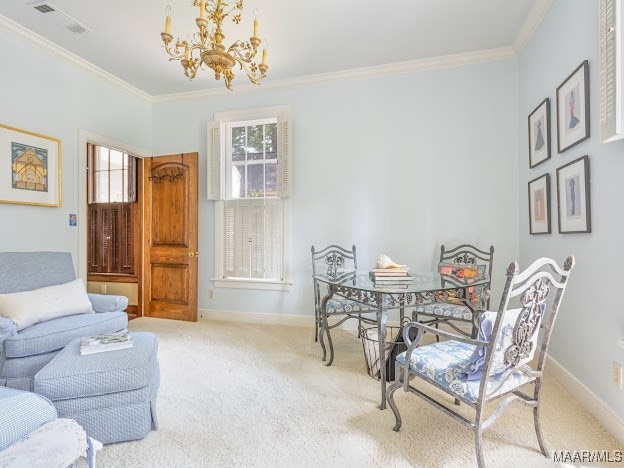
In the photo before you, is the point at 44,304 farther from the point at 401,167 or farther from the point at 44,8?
the point at 401,167

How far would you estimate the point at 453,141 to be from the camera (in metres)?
3.57

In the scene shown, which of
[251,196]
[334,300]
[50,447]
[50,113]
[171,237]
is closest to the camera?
[50,447]

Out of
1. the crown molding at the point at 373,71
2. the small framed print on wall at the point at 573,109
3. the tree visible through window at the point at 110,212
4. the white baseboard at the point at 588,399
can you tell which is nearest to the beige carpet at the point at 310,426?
the white baseboard at the point at 588,399

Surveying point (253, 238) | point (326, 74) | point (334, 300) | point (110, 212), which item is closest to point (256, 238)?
point (253, 238)

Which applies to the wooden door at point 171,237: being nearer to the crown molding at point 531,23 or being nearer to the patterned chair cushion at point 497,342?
the patterned chair cushion at point 497,342

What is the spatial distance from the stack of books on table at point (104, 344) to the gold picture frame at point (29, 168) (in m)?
1.83

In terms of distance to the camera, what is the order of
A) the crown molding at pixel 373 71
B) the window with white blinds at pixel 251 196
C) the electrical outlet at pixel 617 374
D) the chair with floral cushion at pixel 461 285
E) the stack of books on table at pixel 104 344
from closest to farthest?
the electrical outlet at pixel 617 374, the stack of books on table at pixel 104 344, the chair with floral cushion at pixel 461 285, the crown molding at pixel 373 71, the window with white blinds at pixel 251 196

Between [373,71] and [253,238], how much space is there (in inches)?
93.3

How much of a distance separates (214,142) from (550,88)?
11.4 ft

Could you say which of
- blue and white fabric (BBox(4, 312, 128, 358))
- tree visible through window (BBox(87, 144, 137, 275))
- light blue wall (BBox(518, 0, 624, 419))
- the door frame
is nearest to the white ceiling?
light blue wall (BBox(518, 0, 624, 419))

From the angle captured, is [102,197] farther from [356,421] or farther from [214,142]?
[356,421]

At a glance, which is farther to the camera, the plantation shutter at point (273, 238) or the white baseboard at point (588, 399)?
the plantation shutter at point (273, 238)

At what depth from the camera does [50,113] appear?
10.8ft

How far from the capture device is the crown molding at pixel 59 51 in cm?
291
